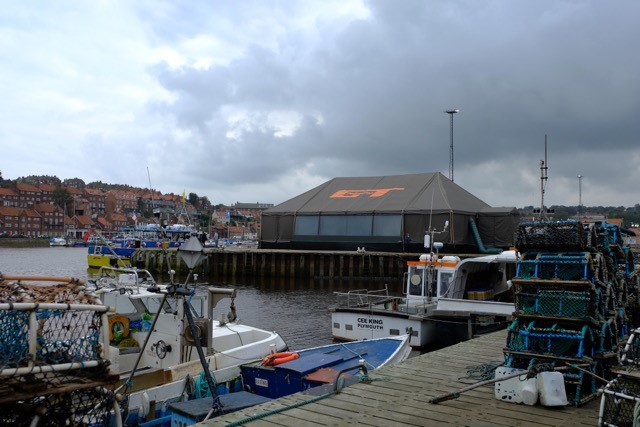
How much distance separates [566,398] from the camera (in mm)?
7203

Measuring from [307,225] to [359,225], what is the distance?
18.5ft

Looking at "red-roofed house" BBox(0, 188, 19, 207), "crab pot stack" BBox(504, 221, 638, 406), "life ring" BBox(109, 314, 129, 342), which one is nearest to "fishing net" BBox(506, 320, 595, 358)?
"crab pot stack" BBox(504, 221, 638, 406)

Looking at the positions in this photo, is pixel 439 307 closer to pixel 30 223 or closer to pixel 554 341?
pixel 554 341

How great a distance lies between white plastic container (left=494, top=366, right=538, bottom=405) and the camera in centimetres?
726

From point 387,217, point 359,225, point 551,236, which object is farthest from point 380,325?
point 359,225

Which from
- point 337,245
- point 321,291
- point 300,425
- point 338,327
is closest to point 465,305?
point 338,327

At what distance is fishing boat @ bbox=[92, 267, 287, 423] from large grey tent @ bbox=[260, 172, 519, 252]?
3200cm

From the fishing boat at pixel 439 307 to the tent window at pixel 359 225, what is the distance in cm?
2658

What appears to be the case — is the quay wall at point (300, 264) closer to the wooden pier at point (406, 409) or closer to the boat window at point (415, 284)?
the boat window at point (415, 284)

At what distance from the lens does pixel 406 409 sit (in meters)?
7.12

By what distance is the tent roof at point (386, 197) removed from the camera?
1927 inches

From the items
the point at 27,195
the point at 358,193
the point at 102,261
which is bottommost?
the point at 102,261

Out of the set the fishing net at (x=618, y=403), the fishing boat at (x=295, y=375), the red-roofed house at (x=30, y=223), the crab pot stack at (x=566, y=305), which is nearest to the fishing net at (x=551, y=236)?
the crab pot stack at (x=566, y=305)

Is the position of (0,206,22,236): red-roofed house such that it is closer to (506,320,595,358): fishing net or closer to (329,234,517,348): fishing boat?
(329,234,517,348): fishing boat
